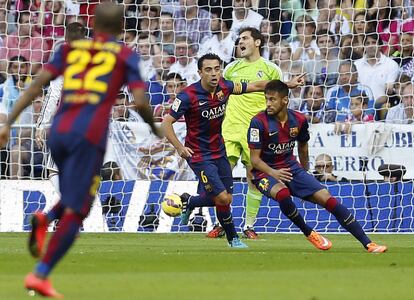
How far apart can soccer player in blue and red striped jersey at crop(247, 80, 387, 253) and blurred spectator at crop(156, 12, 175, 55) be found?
6.36 m

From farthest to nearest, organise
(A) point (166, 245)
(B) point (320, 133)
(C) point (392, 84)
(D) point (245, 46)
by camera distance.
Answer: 1. (C) point (392, 84)
2. (B) point (320, 133)
3. (D) point (245, 46)
4. (A) point (166, 245)

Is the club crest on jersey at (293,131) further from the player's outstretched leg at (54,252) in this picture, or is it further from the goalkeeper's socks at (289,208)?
the player's outstretched leg at (54,252)

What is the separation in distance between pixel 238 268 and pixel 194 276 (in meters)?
Result: 0.82

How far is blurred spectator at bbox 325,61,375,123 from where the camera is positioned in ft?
56.4

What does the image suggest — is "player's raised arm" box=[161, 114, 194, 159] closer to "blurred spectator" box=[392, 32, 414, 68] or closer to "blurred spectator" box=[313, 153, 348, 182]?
"blurred spectator" box=[313, 153, 348, 182]

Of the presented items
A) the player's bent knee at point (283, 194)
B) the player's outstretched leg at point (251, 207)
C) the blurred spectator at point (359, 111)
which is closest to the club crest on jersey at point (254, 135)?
the player's bent knee at point (283, 194)

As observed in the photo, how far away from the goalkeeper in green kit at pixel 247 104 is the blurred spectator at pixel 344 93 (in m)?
2.78

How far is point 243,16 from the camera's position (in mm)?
17953

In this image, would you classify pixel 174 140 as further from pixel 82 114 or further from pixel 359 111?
pixel 359 111

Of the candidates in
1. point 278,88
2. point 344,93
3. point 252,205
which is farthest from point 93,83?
point 344,93

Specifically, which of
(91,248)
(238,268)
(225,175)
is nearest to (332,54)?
(225,175)

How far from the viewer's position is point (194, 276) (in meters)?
8.30

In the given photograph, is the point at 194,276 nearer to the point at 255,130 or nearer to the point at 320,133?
the point at 255,130

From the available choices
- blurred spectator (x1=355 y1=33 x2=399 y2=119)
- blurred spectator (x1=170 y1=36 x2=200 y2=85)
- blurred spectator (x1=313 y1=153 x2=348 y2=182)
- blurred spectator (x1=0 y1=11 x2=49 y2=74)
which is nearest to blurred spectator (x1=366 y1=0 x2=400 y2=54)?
blurred spectator (x1=355 y1=33 x2=399 y2=119)
